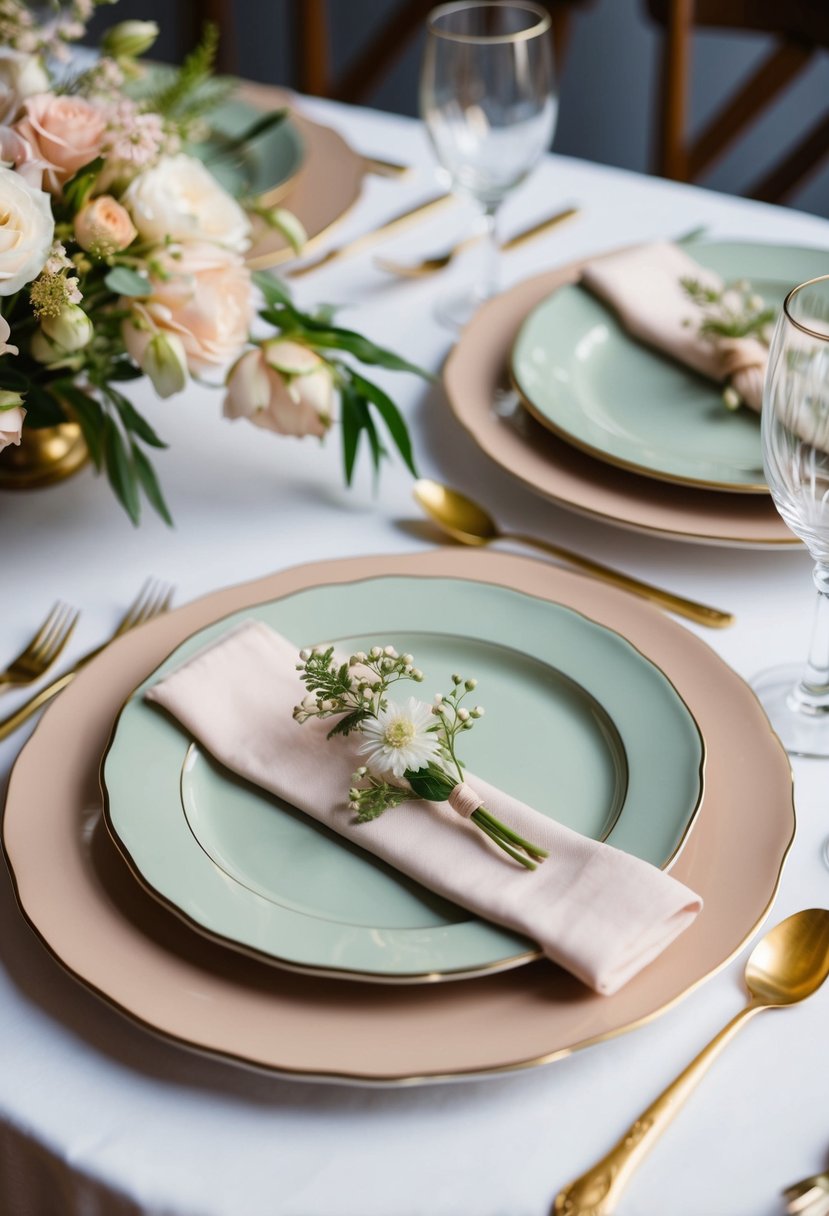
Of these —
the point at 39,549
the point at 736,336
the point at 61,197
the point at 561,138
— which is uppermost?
the point at 61,197

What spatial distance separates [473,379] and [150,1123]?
652mm

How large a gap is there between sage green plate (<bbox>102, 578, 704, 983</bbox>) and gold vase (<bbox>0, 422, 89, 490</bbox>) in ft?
1.00

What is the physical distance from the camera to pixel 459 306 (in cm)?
117

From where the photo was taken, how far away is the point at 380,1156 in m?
0.52

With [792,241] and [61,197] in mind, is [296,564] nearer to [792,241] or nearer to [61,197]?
[61,197]

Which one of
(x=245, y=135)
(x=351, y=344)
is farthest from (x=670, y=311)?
(x=245, y=135)

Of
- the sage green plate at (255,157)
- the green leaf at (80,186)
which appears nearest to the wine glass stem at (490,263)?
the sage green plate at (255,157)

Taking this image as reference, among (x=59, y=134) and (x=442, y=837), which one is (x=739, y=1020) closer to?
(x=442, y=837)

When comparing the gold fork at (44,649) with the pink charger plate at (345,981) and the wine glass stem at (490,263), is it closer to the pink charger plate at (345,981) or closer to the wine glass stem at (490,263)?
the pink charger plate at (345,981)

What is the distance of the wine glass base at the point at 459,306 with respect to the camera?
1150mm

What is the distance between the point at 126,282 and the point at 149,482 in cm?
14

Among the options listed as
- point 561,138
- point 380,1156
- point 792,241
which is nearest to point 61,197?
point 380,1156

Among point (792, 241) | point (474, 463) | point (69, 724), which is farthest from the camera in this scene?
point (792, 241)

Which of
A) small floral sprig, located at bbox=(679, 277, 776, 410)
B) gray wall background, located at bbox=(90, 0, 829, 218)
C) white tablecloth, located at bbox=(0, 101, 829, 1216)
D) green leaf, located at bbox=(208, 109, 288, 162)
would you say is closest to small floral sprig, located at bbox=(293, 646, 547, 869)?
white tablecloth, located at bbox=(0, 101, 829, 1216)
